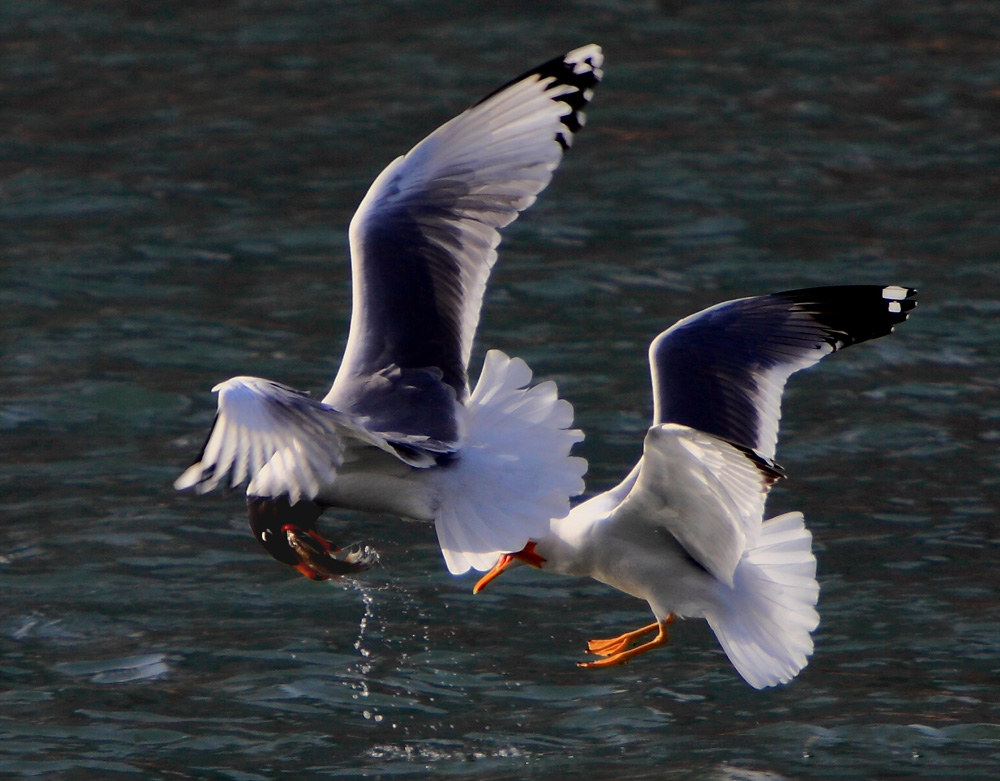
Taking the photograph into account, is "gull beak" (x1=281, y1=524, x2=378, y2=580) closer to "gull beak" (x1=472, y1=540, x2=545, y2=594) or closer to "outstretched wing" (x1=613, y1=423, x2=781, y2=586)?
"gull beak" (x1=472, y1=540, x2=545, y2=594)

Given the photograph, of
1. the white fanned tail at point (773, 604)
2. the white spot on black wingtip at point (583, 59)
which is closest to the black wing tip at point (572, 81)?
the white spot on black wingtip at point (583, 59)

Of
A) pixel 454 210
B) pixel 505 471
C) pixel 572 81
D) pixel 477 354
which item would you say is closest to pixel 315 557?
pixel 505 471

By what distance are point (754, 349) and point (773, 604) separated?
90 cm

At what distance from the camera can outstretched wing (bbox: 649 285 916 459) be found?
20.2 ft

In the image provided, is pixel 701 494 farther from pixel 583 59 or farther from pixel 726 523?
pixel 583 59

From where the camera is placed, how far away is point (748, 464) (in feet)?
16.8

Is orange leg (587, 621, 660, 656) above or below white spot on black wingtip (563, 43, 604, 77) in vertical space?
below

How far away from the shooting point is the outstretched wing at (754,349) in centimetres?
616

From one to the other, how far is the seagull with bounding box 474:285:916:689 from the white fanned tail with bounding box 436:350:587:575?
30 cm

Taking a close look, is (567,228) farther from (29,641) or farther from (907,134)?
(29,641)

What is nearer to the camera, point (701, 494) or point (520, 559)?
point (701, 494)

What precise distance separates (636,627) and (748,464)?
79.2 inches

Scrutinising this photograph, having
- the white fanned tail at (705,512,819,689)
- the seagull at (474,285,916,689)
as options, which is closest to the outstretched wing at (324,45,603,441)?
the seagull at (474,285,916,689)

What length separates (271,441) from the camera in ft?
16.3
